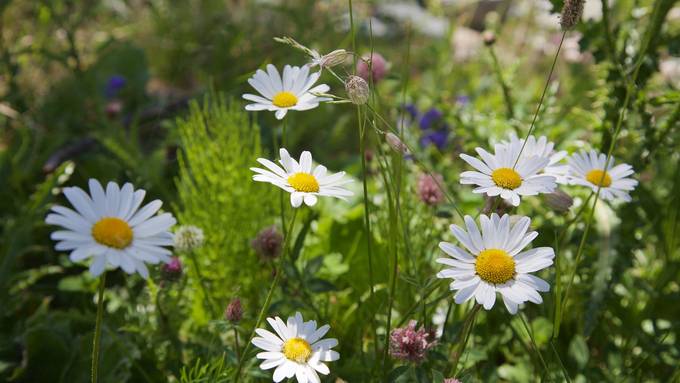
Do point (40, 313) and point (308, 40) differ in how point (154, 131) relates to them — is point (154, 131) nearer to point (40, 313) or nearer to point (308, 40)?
point (308, 40)

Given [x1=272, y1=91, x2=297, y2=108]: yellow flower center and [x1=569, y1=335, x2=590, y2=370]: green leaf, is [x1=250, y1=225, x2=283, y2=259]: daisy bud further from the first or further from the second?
[x1=569, y1=335, x2=590, y2=370]: green leaf

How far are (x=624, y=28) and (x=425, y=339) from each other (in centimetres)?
119

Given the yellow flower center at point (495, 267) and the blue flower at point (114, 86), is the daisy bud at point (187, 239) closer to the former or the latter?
the yellow flower center at point (495, 267)

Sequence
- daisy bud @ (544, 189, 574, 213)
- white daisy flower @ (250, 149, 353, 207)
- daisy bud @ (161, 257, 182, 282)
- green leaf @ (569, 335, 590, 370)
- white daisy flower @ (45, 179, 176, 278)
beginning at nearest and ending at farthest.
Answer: white daisy flower @ (45, 179, 176, 278)
white daisy flower @ (250, 149, 353, 207)
daisy bud @ (544, 189, 574, 213)
daisy bud @ (161, 257, 182, 282)
green leaf @ (569, 335, 590, 370)

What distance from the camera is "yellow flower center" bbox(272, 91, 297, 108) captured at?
1.09m

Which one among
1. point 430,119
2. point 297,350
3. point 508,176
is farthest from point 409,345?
point 430,119

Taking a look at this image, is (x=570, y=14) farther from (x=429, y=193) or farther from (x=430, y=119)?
(x=430, y=119)

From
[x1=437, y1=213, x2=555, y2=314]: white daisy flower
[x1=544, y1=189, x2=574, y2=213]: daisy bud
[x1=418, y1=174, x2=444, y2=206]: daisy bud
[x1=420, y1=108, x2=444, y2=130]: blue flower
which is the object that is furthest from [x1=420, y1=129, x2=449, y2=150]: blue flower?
[x1=437, y1=213, x2=555, y2=314]: white daisy flower

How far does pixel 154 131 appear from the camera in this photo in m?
2.68

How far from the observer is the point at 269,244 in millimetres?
1337

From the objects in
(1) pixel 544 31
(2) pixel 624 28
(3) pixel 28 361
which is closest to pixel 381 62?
(2) pixel 624 28

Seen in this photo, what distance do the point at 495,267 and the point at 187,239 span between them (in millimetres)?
661

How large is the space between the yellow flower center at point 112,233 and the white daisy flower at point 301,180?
0.18m

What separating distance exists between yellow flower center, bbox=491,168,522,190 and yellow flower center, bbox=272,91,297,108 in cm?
35
